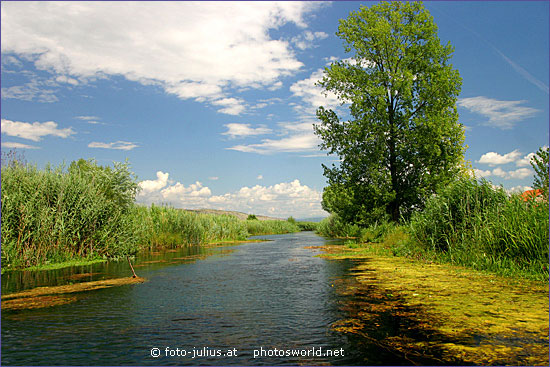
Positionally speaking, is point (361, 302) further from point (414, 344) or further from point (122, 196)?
point (122, 196)

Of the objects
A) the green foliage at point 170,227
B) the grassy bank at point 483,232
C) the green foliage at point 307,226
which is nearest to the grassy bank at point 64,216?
the green foliage at point 170,227

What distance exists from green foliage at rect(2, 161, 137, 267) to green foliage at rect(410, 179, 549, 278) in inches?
523

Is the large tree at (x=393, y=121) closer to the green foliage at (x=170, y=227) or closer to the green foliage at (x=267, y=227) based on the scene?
the green foliage at (x=170, y=227)

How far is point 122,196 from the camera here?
62.7 ft

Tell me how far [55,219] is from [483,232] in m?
15.5

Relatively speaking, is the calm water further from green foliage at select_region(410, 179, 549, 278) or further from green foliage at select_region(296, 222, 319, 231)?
green foliage at select_region(296, 222, 319, 231)

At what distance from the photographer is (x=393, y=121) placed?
2383cm

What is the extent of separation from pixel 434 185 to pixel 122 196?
60.9 ft

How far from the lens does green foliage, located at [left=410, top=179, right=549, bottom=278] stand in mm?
9883

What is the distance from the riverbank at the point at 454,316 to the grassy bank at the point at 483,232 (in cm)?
97

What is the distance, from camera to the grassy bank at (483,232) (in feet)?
32.3

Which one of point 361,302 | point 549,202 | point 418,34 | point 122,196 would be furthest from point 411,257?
point 418,34

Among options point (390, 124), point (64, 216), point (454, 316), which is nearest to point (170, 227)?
point (64, 216)

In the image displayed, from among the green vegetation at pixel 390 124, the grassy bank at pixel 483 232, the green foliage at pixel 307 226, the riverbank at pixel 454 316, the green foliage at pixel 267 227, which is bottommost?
the green foliage at pixel 307 226
